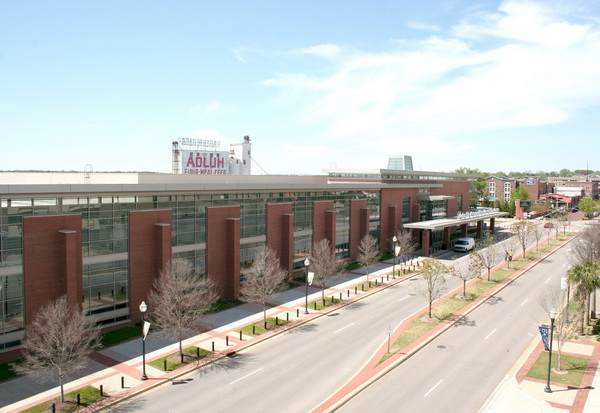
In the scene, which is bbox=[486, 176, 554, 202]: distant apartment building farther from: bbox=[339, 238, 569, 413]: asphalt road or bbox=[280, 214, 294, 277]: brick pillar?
bbox=[339, 238, 569, 413]: asphalt road

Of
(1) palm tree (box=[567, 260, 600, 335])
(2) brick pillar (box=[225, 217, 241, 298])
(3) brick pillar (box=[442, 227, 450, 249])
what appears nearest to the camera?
(1) palm tree (box=[567, 260, 600, 335])

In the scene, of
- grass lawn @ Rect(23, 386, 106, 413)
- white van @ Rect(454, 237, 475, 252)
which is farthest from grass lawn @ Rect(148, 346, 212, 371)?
white van @ Rect(454, 237, 475, 252)

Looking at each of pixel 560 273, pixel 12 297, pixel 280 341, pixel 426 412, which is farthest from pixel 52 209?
pixel 560 273

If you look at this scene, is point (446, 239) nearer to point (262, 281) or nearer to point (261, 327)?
point (262, 281)

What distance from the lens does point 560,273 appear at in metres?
51.4

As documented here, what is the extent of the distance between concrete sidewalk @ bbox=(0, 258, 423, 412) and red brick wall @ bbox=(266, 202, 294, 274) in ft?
11.9

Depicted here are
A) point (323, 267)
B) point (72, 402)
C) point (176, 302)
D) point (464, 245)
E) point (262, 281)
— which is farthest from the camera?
point (464, 245)

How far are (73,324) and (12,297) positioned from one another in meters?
5.52

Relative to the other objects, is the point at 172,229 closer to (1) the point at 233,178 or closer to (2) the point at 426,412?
(1) the point at 233,178

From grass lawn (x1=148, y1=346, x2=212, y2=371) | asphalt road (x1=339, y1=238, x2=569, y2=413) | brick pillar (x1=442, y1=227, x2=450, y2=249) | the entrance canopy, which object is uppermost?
the entrance canopy

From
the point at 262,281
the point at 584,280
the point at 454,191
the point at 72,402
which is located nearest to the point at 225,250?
the point at 262,281

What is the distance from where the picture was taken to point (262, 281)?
113 feet

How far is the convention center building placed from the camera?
2639cm

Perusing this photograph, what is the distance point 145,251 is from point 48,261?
691 centimetres
